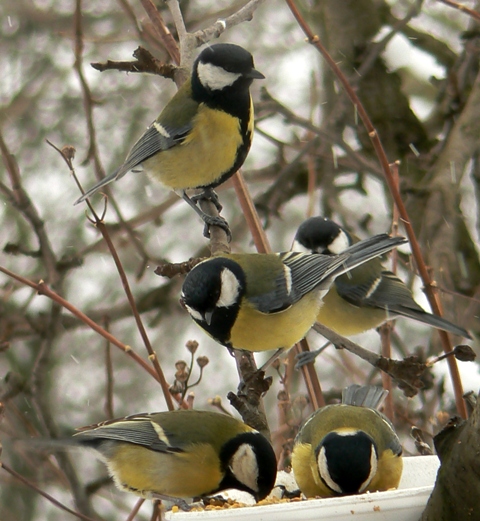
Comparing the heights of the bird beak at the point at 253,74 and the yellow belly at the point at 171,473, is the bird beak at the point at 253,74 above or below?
above

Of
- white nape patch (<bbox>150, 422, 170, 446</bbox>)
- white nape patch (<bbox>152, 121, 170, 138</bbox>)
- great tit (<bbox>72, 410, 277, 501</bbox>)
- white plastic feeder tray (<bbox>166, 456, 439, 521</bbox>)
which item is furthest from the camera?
white nape patch (<bbox>152, 121, 170, 138</bbox>)

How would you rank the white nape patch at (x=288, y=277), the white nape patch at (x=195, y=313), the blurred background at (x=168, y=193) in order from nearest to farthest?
the white nape patch at (x=195, y=313)
the white nape patch at (x=288, y=277)
the blurred background at (x=168, y=193)

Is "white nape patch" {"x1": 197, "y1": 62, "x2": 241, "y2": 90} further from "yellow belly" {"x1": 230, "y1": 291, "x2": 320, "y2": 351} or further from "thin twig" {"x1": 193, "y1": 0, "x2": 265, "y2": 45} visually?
"yellow belly" {"x1": 230, "y1": 291, "x2": 320, "y2": 351}

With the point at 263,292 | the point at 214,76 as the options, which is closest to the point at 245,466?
the point at 263,292

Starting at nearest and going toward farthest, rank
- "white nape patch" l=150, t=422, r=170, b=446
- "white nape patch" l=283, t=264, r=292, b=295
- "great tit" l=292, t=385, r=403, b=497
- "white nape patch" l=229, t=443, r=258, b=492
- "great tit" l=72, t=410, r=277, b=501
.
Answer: "great tit" l=292, t=385, r=403, b=497, "white nape patch" l=229, t=443, r=258, b=492, "great tit" l=72, t=410, r=277, b=501, "white nape patch" l=150, t=422, r=170, b=446, "white nape patch" l=283, t=264, r=292, b=295

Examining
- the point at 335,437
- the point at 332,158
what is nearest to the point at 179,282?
the point at 332,158

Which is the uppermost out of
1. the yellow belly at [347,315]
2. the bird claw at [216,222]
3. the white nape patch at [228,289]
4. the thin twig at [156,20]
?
the thin twig at [156,20]

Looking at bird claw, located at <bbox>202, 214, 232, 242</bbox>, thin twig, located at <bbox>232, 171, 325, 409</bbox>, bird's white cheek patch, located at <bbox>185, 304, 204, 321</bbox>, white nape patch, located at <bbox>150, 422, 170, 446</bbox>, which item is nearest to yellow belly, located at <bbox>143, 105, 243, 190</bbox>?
bird claw, located at <bbox>202, 214, 232, 242</bbox>

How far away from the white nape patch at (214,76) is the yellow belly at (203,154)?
5.0 inches

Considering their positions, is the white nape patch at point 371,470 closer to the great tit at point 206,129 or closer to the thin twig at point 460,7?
the great tit at point 206,129

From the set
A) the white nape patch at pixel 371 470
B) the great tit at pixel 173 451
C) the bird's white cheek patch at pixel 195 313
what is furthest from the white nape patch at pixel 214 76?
the white nape patch at pixel 371 470

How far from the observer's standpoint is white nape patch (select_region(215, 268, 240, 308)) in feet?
8.59

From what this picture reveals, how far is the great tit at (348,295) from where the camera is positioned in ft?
11.9

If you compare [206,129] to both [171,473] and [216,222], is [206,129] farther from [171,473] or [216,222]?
[171,473]
